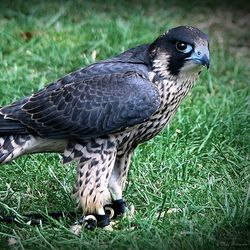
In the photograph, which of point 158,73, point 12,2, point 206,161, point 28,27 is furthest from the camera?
point 12,2

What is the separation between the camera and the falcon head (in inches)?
196

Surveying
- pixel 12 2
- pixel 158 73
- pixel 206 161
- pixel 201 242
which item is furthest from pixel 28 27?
pixel 201 242

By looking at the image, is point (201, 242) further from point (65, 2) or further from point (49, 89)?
point (65, 2)

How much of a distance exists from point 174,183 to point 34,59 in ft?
8.39

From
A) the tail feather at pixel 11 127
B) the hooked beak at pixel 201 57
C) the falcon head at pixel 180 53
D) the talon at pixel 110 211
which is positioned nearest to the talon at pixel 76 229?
the talon at pixel 110 211

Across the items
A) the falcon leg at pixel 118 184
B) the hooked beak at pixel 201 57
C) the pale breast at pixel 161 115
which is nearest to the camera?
the hooked beak at pixel 201 57

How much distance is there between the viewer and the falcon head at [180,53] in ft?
16.3

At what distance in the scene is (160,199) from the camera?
Result: 5480 millimetres

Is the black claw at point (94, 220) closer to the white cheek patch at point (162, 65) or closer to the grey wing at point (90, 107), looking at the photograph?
the grey wing at point (90, 107)

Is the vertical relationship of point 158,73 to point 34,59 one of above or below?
above

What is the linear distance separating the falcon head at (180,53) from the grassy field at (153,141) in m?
0.84

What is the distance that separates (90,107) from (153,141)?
135cm

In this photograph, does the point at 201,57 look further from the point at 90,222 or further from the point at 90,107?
the point at 90,222

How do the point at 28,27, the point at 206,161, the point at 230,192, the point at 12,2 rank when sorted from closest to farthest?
the point at 230,192 → the point at 206,161 → the point at 28,27 → the point at 12,2
